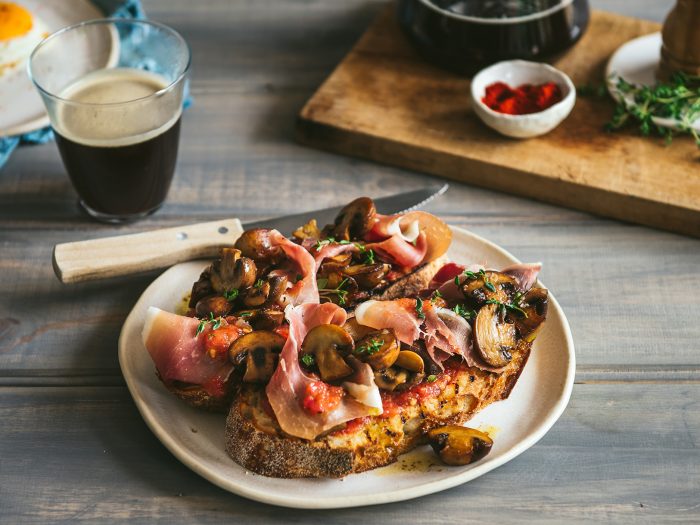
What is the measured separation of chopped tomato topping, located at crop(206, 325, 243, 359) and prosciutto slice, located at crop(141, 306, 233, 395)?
0.01 m

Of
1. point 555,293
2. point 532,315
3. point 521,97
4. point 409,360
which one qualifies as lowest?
point 555,293

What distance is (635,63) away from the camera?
3896mm

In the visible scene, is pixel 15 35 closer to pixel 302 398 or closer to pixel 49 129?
pixel 49 129

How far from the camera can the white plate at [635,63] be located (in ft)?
12.3

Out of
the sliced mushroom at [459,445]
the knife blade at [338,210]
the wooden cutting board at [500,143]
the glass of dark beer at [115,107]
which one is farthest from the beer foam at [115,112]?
the sliced mushroom at [459,445]

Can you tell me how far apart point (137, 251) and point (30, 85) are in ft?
4.70

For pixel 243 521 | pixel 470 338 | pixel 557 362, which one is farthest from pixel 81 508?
pixel 557 362

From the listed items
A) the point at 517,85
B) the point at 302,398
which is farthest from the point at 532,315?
the point at 517,85

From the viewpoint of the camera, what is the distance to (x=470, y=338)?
2348 millimetres

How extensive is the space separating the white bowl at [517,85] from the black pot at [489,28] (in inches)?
3.6

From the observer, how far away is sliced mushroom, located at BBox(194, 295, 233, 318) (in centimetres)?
244

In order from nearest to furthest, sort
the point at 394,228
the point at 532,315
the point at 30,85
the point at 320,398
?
the point at 320,398 → the point at 532,315 → the point at 394,228 → the point at 30,85

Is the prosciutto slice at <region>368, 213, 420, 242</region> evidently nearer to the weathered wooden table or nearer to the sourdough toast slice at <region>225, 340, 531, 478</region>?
the sourdough toast slice at <region>225, 340, 531, 478</region>

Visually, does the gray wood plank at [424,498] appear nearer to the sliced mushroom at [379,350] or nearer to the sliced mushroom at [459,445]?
the sliced mushroom at [459,445]
